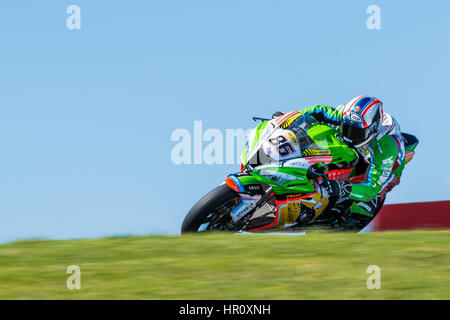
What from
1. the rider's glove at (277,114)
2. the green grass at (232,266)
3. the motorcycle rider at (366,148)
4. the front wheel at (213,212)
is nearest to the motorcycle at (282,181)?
the front wheel at (213,212)

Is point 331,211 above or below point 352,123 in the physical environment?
below

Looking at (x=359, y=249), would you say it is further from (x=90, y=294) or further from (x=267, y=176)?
(x=267, y=176)

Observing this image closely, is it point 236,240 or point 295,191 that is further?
point 295,191

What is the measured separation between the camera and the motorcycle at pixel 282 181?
8.49 m

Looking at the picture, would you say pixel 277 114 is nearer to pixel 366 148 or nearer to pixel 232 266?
pixel 366 148

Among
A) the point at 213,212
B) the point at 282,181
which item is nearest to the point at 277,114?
the point at 282,181

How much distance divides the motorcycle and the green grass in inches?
71.7

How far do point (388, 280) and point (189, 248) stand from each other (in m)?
1.77

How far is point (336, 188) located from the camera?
A: 9055 millimetres

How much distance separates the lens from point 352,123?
9398 millimetres

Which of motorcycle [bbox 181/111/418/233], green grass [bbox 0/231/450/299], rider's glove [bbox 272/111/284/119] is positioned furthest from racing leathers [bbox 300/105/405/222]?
green grass [bbox 0/231/450/299]

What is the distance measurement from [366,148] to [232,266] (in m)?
4.67

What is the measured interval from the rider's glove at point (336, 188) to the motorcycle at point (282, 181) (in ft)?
0.18
